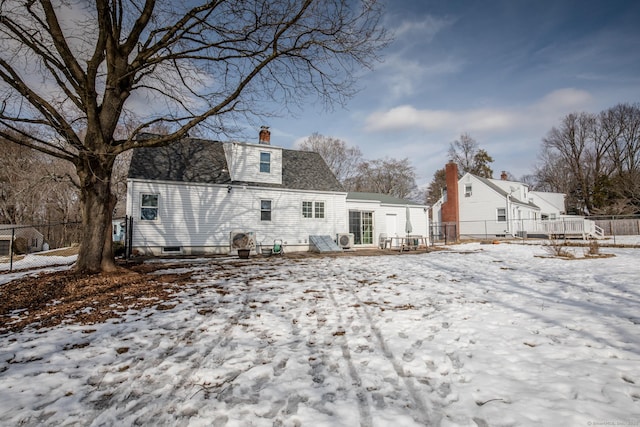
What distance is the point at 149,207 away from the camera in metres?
13.9

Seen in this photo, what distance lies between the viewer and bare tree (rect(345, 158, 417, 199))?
1517 inches

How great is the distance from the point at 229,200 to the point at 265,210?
6.35 feet

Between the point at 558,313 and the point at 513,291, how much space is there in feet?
5.06

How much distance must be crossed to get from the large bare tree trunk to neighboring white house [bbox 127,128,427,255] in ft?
22.0

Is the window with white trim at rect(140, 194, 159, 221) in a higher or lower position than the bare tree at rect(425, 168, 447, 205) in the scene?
lower

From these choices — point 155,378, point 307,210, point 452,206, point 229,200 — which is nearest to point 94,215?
point 155,378

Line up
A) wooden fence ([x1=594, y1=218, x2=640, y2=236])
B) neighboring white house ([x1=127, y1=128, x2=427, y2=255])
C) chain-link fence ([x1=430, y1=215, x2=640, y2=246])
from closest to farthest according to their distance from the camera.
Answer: neighboring white house ([x1=127, y1=128, x2=427, y2=255]) → chain-link fence ([x1=430, y1=215, x2=640, y2=246]) → wooden fence ([x1=594, y1=218, x2=640, y2=236])

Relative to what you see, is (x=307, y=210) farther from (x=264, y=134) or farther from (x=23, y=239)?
(x=23, y=239)

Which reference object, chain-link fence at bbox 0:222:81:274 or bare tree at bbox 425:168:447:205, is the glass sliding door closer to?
chain-link fence at bbox 0:222:81:274

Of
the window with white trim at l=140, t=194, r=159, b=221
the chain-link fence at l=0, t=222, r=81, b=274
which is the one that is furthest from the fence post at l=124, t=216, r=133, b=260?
the chain-link fence at l=0, t=222, r=81, b=274

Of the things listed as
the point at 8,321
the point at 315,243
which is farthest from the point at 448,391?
the point at 315,243

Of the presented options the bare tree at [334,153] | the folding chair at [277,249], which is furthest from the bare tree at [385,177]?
the folding chair at [277,249]

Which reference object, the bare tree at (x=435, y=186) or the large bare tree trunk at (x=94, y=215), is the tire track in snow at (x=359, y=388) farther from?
the bare tree at (x=435, y=186)

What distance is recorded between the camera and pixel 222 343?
347 cm
